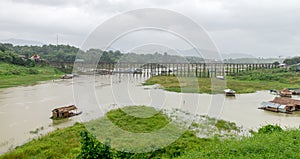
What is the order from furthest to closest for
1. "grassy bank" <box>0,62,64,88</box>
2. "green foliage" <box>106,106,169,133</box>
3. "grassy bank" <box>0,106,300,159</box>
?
"grassy bank" <box>0,62,64,88</box> < "green foliage" <box>106,106,169,133</box> < "grassy bank" <box>0,106,300,159</box>

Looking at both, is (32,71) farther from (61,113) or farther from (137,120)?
(137,120)

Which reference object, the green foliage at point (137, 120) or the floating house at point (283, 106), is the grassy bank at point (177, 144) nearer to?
the green foliage at point (137, 120)

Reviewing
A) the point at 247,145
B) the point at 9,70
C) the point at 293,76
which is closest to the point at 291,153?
the point at 247,145

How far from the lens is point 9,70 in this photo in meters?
34.3

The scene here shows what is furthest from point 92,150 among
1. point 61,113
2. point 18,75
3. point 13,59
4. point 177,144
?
point 13,59

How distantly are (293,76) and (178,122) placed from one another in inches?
1055

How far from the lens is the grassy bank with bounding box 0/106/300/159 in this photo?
17.8 feet

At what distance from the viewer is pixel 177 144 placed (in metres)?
7.45

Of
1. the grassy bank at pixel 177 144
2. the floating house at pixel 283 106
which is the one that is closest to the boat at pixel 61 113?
the grassy bank at pixel 177 144

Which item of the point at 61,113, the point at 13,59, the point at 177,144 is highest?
the point at 13,59

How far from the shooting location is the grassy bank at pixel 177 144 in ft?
17.8

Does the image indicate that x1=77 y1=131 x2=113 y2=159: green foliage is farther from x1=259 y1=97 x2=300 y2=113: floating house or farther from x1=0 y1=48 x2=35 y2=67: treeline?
x1=0 y1=48 x2=35 y2=67: treeline

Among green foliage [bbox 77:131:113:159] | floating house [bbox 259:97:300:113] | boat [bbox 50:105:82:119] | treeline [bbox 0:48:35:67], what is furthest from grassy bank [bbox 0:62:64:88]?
floating house [bbox 259:97:300:113]

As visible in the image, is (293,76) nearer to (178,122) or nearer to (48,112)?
(178,122)
